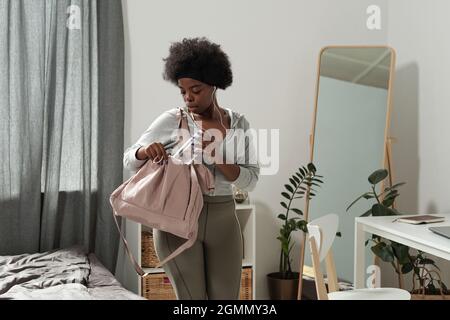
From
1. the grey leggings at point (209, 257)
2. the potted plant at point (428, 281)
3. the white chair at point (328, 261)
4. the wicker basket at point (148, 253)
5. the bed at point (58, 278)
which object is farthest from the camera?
the wicker basket at point (148, 253)

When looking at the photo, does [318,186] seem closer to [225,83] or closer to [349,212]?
[349,212]

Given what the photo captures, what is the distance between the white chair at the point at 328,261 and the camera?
167cm

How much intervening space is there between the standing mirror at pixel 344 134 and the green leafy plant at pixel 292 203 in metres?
0.08

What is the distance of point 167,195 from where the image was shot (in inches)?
74.9

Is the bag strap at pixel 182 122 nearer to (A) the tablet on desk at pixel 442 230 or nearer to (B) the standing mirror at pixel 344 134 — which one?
(A) the tablet on desk at pixel 442 230

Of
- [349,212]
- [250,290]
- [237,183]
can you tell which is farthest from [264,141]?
[237,183]

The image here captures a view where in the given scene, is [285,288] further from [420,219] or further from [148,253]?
[420,219]

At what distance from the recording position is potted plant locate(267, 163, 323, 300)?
126 inches

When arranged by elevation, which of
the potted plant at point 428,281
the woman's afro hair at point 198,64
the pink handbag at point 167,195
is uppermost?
the woman's afro hair at point 198,64

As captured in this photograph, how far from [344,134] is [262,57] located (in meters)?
0.65

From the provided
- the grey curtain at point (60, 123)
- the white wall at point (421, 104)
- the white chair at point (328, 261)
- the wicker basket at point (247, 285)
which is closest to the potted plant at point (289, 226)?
the wicker basket at point (247, 285)

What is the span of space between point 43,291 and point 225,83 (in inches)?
41.0

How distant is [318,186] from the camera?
10.8ft

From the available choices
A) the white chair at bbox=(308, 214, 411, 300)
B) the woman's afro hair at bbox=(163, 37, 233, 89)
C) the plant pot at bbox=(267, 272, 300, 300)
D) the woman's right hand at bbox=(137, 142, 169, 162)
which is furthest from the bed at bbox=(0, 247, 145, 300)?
the plant pot at bbox=(267, 272, 300, 300)
